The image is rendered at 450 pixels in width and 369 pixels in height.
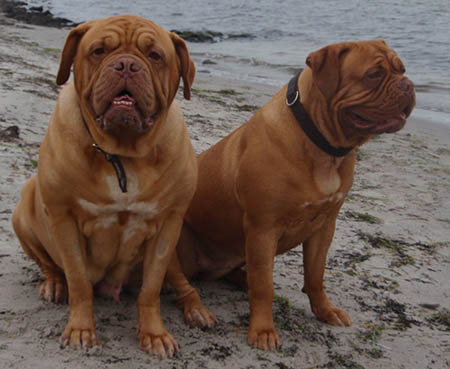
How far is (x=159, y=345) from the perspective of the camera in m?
2.71

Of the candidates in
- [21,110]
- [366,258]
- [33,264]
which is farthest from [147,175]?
[21,110]

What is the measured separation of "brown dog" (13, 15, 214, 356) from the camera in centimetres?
245

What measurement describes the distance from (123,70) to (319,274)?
160 cm

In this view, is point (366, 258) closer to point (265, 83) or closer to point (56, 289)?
point (56, 289)

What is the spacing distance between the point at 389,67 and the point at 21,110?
12.6 feet

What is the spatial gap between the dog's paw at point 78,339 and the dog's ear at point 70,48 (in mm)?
1148

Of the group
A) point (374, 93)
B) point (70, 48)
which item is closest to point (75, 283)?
point (70, 48)

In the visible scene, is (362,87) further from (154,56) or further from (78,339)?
(78,339)

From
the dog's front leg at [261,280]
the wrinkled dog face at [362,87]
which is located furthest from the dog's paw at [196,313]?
the wrinkled dog face at [362,87]

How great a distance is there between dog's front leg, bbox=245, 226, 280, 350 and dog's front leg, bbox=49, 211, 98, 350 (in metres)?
0.81

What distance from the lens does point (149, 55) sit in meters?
2.53

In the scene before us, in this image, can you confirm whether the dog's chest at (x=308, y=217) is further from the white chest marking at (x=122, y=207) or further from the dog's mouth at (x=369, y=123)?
the white chest marking at (x=122, y=207)

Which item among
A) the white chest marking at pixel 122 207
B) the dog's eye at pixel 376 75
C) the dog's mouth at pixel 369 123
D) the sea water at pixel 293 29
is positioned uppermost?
the dog's eye at pixel 376 75

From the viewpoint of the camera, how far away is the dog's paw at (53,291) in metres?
3.02
